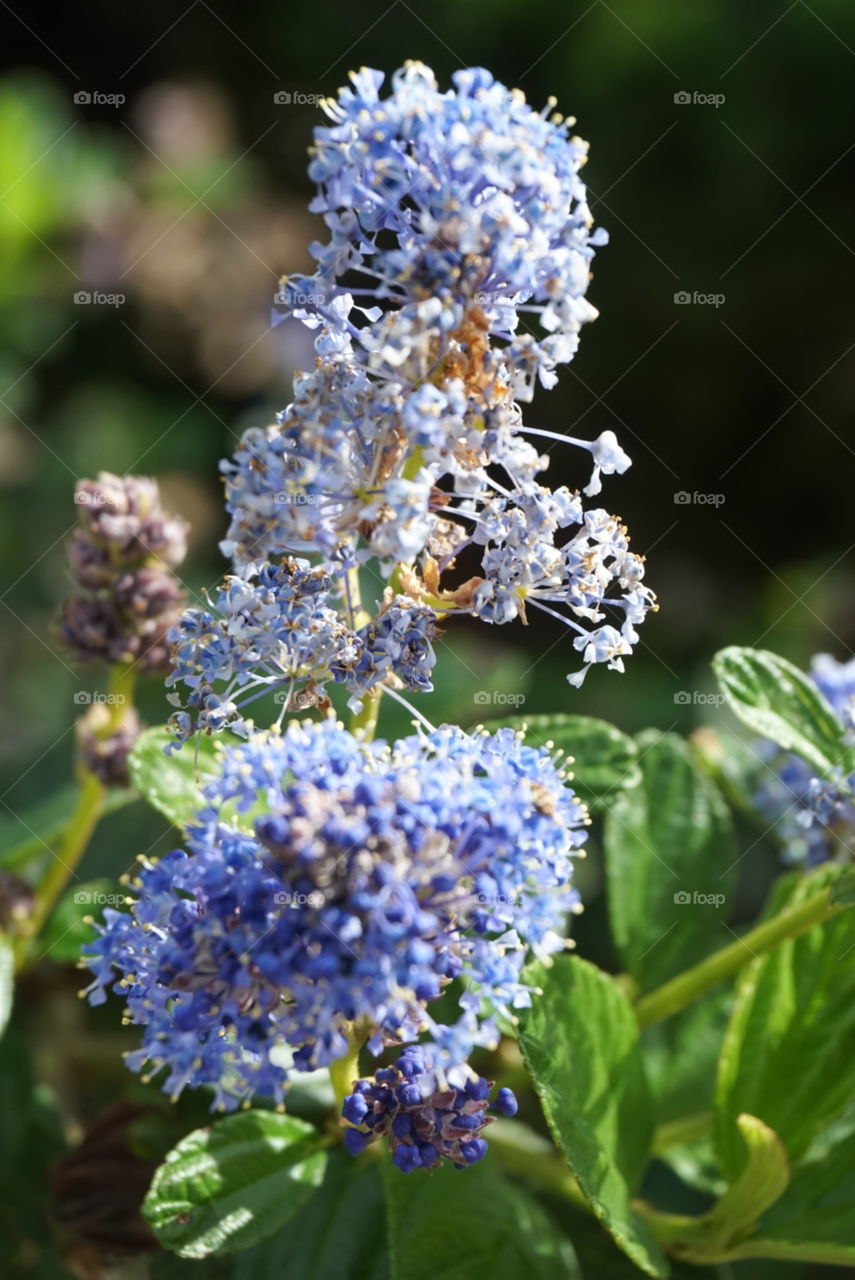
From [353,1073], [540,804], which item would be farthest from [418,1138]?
[540,804]

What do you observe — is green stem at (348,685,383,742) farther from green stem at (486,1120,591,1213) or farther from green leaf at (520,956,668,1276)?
green stem at (486,1120,591,1213)

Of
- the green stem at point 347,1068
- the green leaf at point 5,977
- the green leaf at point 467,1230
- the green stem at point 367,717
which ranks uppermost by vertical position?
the green stem at point 367,717

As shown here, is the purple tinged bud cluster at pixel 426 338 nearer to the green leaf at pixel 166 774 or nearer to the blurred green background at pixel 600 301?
the green leaf at pixel 166 774

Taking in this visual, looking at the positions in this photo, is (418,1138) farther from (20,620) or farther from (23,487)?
(23,487)

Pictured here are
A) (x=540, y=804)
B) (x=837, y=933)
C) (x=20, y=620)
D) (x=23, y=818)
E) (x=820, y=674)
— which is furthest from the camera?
(x=20, y=620)

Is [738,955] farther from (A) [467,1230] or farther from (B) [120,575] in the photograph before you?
(B) [120,575]

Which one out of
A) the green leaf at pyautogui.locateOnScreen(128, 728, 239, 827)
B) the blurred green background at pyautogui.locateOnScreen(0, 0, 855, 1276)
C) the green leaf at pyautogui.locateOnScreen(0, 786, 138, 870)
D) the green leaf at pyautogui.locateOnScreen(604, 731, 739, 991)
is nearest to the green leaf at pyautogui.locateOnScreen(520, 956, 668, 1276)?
the green leaf at pyautogui.locateOnScreen(604, 731, 739, 991)

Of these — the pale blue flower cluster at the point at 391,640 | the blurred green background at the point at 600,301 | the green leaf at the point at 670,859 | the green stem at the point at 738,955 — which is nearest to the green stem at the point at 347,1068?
the pale blue flower cluster at the point at 391,640
